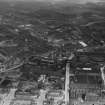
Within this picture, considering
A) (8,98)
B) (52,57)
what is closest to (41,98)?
(8,98)

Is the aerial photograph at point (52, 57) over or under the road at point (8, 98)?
over

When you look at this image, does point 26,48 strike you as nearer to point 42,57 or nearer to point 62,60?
point 42,57

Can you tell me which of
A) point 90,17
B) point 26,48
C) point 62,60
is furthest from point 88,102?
point 90,17

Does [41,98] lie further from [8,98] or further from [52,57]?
[52,57]

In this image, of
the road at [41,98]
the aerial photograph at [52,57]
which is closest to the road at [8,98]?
the aerial photograph at [52,57]

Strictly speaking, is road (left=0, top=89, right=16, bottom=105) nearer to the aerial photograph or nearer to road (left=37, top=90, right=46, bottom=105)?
the aerial photograph

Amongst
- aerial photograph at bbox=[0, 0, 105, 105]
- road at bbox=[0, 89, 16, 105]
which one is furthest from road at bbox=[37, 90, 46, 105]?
road at bbox=[0, 89, 16, 105]

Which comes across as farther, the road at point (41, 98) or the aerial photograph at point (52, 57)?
the aerial photograph at point (52, 57)

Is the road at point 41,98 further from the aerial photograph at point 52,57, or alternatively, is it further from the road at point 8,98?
the road at point 8,98
